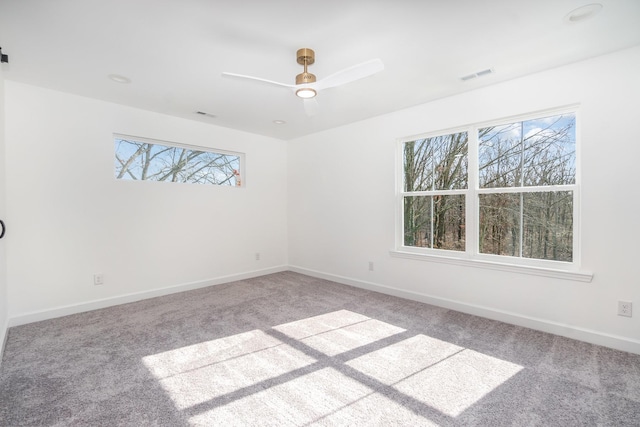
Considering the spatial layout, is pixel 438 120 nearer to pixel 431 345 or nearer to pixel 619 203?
pixel 619 203

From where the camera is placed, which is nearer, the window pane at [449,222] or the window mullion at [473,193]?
the window mullion at [473,193]

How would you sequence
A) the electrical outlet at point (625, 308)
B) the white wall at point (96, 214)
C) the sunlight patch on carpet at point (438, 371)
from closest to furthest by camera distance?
the sunlight patch on carpet at point (438, 371) → the electrical outlet at point (625, 308) → the white wall at point (96, 214)

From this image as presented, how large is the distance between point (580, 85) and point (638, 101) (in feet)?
1.39

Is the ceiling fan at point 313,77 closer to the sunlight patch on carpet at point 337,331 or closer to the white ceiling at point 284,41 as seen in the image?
the white ceiling at point 284,41

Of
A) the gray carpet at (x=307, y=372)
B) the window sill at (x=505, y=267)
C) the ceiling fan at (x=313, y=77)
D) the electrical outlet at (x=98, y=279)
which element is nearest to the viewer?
the gray carpet at (x=307, y=372)

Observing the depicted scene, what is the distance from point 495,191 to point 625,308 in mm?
1410

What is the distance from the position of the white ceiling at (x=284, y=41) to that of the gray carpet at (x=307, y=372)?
2445mm

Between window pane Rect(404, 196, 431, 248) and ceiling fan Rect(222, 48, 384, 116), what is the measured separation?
1994mm

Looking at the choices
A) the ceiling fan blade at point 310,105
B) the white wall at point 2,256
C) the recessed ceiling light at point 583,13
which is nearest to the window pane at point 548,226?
the recessed ceiling light at point 583,13

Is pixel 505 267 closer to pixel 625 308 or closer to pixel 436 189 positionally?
pixel 625 308

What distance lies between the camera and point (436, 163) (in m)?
3.69

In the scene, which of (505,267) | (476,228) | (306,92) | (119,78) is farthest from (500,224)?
(119,78)

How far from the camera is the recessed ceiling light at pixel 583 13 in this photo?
1891 mm

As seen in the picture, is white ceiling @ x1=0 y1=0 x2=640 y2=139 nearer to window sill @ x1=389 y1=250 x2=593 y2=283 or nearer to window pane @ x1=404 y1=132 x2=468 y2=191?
window pane @ x1=404 y1=132 x2=468 y2=191
